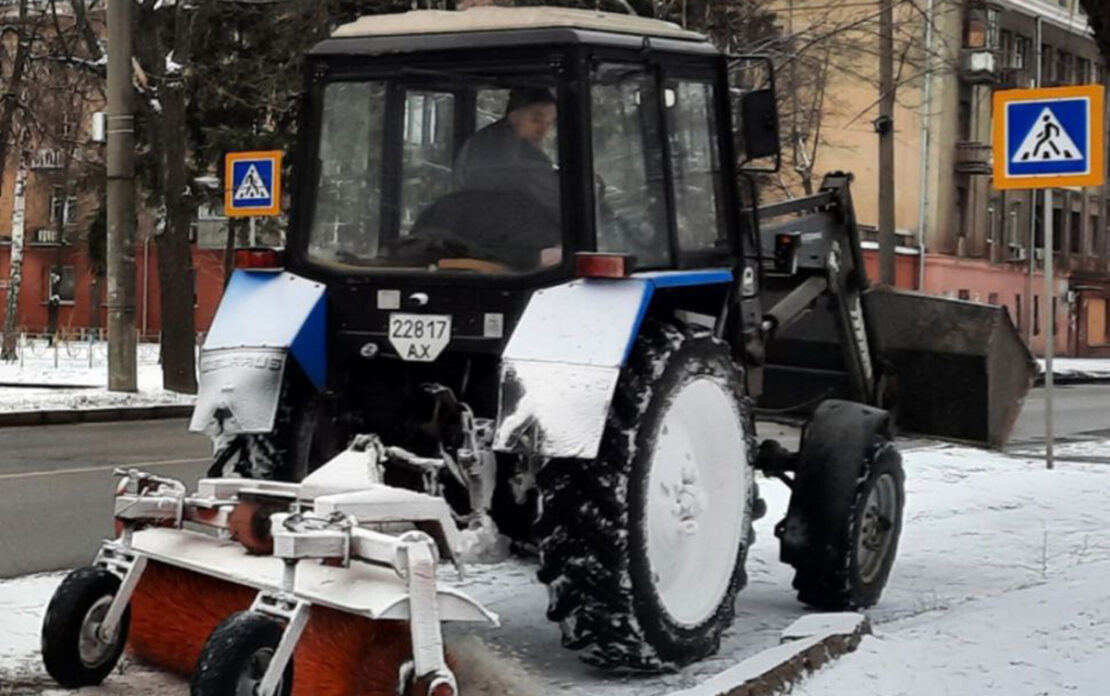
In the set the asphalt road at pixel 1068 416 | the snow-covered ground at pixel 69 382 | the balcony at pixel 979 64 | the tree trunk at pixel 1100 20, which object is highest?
the balcony at pixel 979 64

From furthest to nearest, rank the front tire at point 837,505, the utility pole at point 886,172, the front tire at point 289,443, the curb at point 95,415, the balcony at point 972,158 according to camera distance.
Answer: the balcony at point 972,158, the utility pole at point 886,172, the curb at point 95,415, the front tire at point 837,505, the front tire at point 289,443

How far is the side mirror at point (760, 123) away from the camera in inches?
274

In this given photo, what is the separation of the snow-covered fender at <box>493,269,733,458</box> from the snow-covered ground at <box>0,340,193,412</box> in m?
13.9

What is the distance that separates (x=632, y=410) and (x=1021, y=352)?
12.0 feet

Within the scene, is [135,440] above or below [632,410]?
below

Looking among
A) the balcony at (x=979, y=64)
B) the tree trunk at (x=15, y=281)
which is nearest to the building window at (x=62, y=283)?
the tree trunk at (x=15, y=281)

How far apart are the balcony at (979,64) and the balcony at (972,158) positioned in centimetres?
214

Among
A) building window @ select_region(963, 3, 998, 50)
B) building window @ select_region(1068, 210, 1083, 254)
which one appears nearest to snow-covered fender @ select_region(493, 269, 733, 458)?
building window @ select_region(963, 3, 998, 50)

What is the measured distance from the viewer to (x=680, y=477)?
624 cm

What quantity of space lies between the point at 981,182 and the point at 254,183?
134ft

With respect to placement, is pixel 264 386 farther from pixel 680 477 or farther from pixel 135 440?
pixel 135 440

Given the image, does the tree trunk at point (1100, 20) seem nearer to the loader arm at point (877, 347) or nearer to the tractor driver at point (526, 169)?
the loader arm at point (877, 347)

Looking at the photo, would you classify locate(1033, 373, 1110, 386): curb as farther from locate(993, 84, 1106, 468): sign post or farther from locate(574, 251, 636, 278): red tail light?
locate(574, 251, 636, 278): red tail light

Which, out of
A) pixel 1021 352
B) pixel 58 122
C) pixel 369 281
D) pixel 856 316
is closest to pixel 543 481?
pixel 369 281
